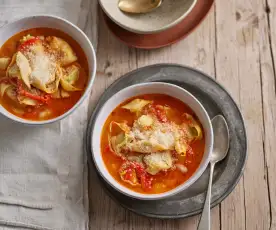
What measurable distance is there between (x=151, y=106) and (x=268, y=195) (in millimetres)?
632

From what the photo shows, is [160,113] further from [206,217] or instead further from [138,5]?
[138,5]

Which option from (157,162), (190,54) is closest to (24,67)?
(157,162)

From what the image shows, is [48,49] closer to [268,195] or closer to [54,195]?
[54,195]

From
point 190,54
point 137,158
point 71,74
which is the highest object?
point 190,54

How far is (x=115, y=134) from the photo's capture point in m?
2.07

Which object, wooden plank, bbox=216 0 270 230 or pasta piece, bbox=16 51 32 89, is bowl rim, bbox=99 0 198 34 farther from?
pasta piece, bbox=16 51 32 89

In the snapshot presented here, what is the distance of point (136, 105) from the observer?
6.78 feet

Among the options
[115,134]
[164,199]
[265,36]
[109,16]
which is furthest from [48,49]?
[265,36]

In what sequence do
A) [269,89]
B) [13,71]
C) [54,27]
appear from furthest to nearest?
[269,89]
[54,27]
[13,71]

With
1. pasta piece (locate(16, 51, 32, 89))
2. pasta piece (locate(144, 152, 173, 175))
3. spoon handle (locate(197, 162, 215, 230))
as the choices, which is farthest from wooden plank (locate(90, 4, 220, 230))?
spoon handle (locate(197, 162, 215, 230))

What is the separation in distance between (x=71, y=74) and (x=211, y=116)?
2.02 feet

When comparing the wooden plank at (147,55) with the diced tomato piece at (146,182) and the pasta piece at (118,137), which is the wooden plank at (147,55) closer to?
the pasta piece at (118,137)

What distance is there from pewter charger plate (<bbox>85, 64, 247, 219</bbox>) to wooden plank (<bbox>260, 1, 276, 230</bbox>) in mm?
172

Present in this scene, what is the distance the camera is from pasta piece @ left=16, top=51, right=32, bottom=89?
2.06 metres
